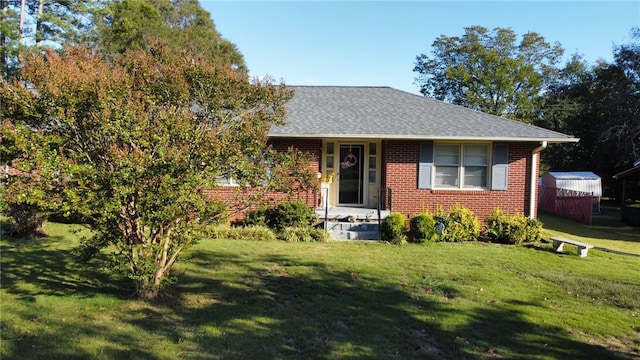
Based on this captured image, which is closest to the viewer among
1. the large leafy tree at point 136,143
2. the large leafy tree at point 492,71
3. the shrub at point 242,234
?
the large leafy tree at point 136,143

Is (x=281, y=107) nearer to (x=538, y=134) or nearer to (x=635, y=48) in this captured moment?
(x=538, y=134)

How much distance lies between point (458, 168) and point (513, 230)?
7.69 feet

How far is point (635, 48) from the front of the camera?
2850cm

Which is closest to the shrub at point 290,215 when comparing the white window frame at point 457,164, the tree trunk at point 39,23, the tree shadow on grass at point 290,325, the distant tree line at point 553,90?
the white window frame at point 457,164

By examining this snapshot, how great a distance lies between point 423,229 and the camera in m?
11.2

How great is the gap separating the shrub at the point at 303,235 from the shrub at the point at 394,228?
4.75 feet

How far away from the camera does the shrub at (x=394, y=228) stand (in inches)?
442

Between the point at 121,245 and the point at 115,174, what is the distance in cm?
110

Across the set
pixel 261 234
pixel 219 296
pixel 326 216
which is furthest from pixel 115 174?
pixel 326 216

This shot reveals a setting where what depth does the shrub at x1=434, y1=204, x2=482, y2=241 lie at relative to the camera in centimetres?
1173

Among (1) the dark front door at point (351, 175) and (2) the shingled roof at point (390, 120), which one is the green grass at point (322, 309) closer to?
(2) the shingled roof at point (390, 120)

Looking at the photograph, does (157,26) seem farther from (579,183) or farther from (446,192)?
(579,183)

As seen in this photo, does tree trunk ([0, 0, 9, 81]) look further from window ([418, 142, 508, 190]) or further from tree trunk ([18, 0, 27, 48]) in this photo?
window ([418, 142, 508, 190])

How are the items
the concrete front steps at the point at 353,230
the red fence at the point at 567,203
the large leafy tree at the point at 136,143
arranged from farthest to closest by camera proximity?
the red fence at the point at 567,203, the concrete front steps at the point at 353,230, the large leafy tree at the point at 136,143
